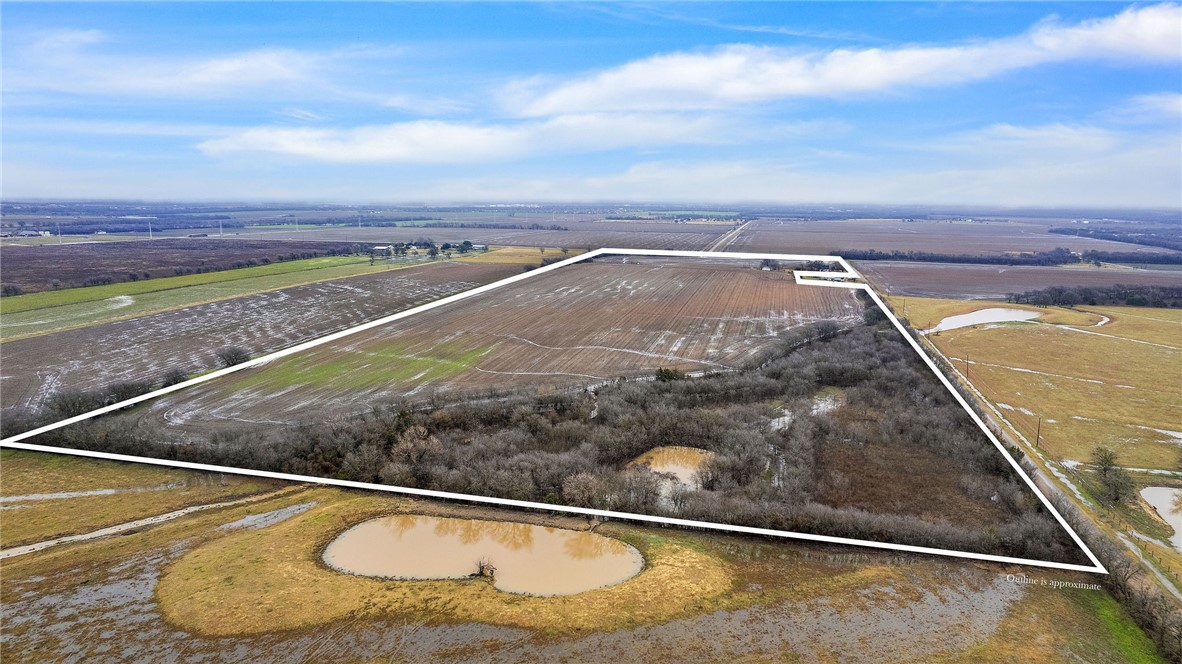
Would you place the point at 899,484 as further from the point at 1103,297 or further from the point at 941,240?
the point at 941,240

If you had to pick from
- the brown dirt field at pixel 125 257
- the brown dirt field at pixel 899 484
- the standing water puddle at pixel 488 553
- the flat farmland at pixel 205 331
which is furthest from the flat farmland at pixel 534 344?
the brown dirt field at pixel 125 257

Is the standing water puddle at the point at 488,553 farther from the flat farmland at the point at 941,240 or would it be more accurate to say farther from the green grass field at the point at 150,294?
the flat farmland at the point at 941,240

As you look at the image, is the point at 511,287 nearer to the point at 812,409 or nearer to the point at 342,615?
the point at 812,409

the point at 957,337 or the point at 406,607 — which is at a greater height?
the point at 957,337

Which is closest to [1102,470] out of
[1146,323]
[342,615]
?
[342,615]

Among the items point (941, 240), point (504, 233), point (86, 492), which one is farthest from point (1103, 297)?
point (86, 492)

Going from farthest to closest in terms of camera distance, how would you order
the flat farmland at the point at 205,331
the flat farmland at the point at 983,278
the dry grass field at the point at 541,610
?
the flat farmland at the point at 983,278 < the flat farmland at the point at 205,331 < the dry grass field at the point at 541,610
